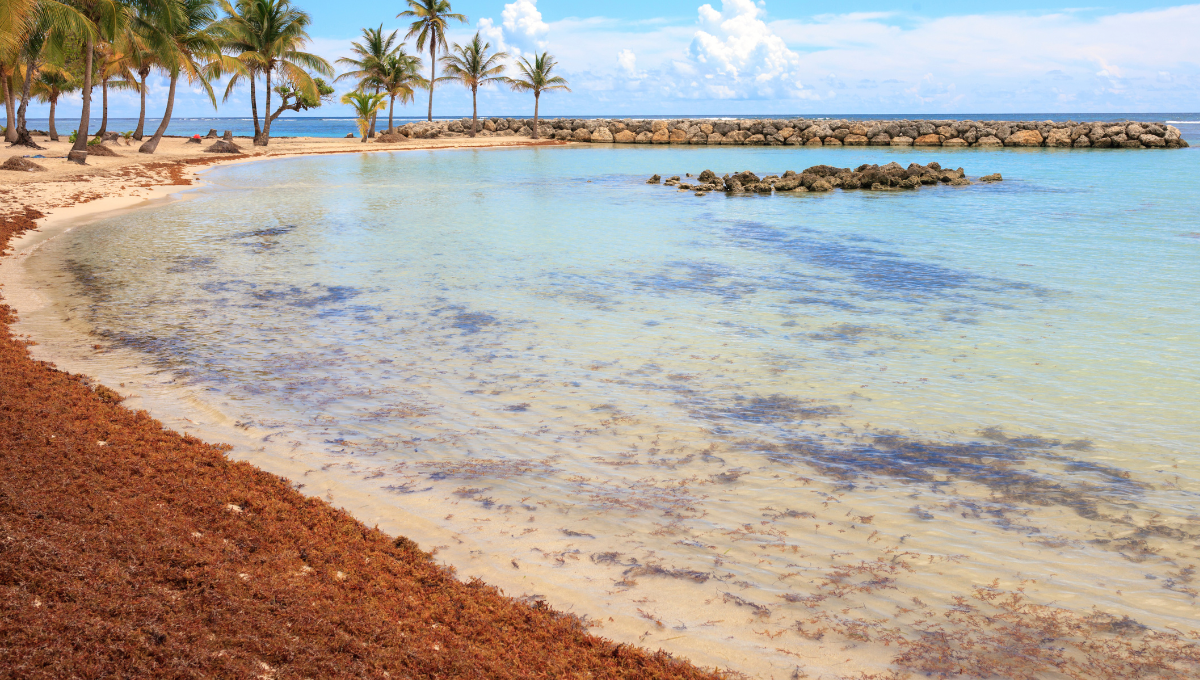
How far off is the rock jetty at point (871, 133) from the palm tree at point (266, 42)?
11.1 m

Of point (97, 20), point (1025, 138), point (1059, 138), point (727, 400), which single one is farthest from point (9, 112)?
point (1059, 138)

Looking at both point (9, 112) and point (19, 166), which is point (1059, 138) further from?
point (9, 112)

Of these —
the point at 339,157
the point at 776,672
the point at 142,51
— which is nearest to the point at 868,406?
the point at 776,672

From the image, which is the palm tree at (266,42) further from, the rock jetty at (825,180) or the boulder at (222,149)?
the rock jetty at (825,180)

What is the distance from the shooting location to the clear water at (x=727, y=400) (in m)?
3.98

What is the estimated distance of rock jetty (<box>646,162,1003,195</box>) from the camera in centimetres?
2480

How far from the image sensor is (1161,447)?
553 cm

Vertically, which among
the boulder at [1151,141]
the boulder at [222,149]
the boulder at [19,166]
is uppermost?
the boulder at [1151,141]

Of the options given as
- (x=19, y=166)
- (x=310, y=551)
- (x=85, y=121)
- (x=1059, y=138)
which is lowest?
(x=310, y=551)

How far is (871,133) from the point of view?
51344 millimetres

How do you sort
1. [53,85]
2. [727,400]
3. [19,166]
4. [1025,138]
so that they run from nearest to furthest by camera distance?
[727,400] < [19,166] < [53,85] < [1025,138]

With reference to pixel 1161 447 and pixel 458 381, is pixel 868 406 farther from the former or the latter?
pixel 458 381

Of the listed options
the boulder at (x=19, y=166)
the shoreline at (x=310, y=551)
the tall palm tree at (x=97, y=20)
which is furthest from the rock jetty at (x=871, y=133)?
the shoreline at (x=310, y=551)

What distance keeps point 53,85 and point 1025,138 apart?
5770 cm
